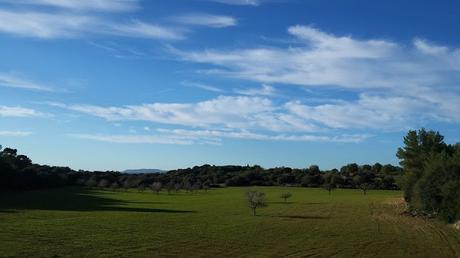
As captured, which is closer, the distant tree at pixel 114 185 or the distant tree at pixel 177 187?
the distant tree at pixel 177 187

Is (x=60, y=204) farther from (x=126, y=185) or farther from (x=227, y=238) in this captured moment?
(x=126, y=185)

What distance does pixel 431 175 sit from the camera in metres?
83.4

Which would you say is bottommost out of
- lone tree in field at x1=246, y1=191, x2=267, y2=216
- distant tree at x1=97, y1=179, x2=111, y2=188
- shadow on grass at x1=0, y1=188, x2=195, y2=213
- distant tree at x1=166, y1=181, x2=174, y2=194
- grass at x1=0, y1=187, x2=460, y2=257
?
grass at x1=0, y1=187, x2=460, y2=257

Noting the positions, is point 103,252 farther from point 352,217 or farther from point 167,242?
point 352,217

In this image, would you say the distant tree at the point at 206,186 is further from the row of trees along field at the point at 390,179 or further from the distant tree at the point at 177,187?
the distant tree at the point at 177,187

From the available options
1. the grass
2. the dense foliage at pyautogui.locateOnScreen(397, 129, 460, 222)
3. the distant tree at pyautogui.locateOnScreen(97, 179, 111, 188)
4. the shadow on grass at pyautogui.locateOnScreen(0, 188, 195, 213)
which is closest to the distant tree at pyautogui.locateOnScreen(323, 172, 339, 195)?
the dense foliage at pyautogui.locateOnScreen(397, 129, 460, 222)

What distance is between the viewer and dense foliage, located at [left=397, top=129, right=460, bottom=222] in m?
75.0

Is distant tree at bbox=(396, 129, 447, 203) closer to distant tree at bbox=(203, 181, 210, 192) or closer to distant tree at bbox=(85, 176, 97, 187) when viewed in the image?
distant tree at bbox=(203, 181, 210, 192)

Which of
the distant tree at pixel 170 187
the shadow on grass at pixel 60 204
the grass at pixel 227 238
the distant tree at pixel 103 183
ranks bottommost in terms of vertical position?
the grass at pixel 227 238

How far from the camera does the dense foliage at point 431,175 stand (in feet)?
246

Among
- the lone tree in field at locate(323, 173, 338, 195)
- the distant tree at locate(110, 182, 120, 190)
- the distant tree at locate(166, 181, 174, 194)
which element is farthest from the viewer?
the distant tree at locate(110, 182, 120, 190)

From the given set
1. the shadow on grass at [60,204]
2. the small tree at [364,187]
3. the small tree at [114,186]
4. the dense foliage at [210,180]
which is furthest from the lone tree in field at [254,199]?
the small tree at [114,186]

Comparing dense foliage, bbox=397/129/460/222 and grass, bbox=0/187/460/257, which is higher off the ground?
dense foliage, bbox=397/129/460/222

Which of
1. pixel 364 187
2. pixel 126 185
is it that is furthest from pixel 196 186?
pixel 364 187
